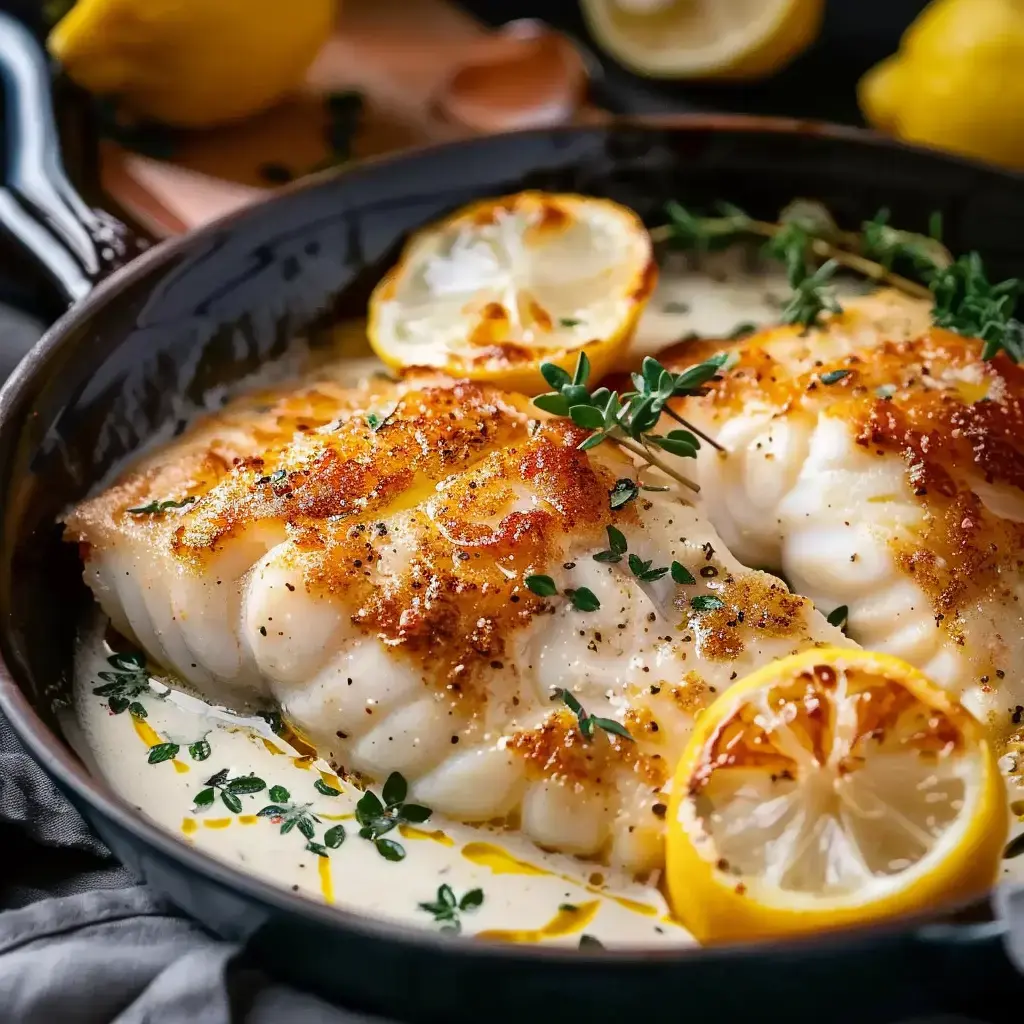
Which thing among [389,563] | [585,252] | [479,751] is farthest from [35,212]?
[479,751]

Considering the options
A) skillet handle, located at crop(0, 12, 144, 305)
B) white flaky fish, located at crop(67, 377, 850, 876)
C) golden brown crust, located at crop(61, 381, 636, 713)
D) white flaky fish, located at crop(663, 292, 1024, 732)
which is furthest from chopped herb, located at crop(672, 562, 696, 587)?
skillet handle, located at crop(0, 12, 144, 305)

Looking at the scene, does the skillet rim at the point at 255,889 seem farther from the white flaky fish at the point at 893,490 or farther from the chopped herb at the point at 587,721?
the white flaky fish at the point at 893,490

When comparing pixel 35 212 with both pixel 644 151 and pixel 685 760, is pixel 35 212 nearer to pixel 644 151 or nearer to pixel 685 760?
pixel 644 151

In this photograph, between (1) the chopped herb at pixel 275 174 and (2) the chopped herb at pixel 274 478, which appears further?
(1) the chopped herb at pixel 275 174

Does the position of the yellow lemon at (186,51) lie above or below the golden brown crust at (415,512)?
above

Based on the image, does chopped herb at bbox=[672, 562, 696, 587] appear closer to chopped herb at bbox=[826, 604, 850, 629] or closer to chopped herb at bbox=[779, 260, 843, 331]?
chopped herb at bbox=[826, 604, 850, 629]

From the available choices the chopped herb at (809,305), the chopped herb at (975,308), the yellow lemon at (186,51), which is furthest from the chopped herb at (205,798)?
the yellow lemon at (186,51)
